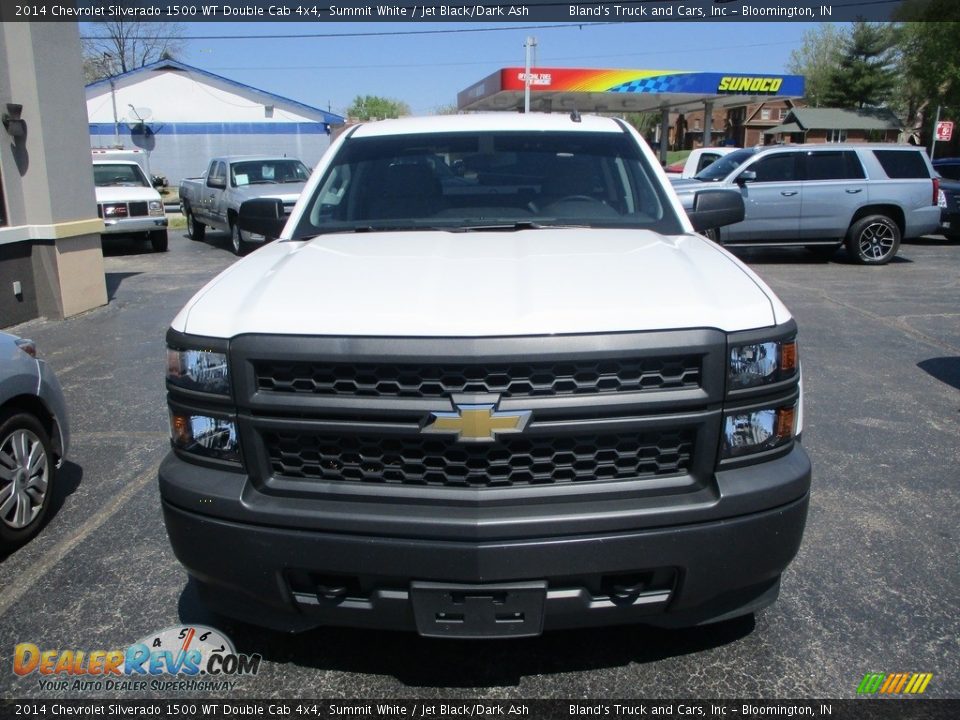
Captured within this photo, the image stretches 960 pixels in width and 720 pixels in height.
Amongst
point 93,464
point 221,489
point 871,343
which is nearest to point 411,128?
point 221,489

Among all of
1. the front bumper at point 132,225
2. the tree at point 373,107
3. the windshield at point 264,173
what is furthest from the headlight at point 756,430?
the tree at point 373,107

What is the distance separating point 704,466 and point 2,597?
9.57 ft

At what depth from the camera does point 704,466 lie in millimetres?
2367

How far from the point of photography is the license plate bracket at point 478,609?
7.50 feet

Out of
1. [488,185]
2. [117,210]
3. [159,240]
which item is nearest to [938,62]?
[159,240]

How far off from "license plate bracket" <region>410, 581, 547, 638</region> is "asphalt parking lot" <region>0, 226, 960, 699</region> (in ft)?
1.62

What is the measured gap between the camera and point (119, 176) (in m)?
16.5

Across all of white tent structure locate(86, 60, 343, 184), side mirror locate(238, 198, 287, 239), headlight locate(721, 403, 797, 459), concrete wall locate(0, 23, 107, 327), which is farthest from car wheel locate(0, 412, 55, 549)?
white tent structure locate(86, 60, 343, 184)

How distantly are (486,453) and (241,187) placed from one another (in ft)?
44.9

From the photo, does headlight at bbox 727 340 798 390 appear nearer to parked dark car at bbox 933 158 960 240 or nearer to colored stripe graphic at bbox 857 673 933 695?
colored stripe graphic at bbox 857 673 933 695

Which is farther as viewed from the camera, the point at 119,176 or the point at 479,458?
the point at 119,176

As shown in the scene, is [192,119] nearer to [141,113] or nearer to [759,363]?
[141,113]

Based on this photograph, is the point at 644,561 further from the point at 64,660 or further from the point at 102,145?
the point at 102,145

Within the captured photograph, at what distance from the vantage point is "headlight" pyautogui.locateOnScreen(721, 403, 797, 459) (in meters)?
2.38
